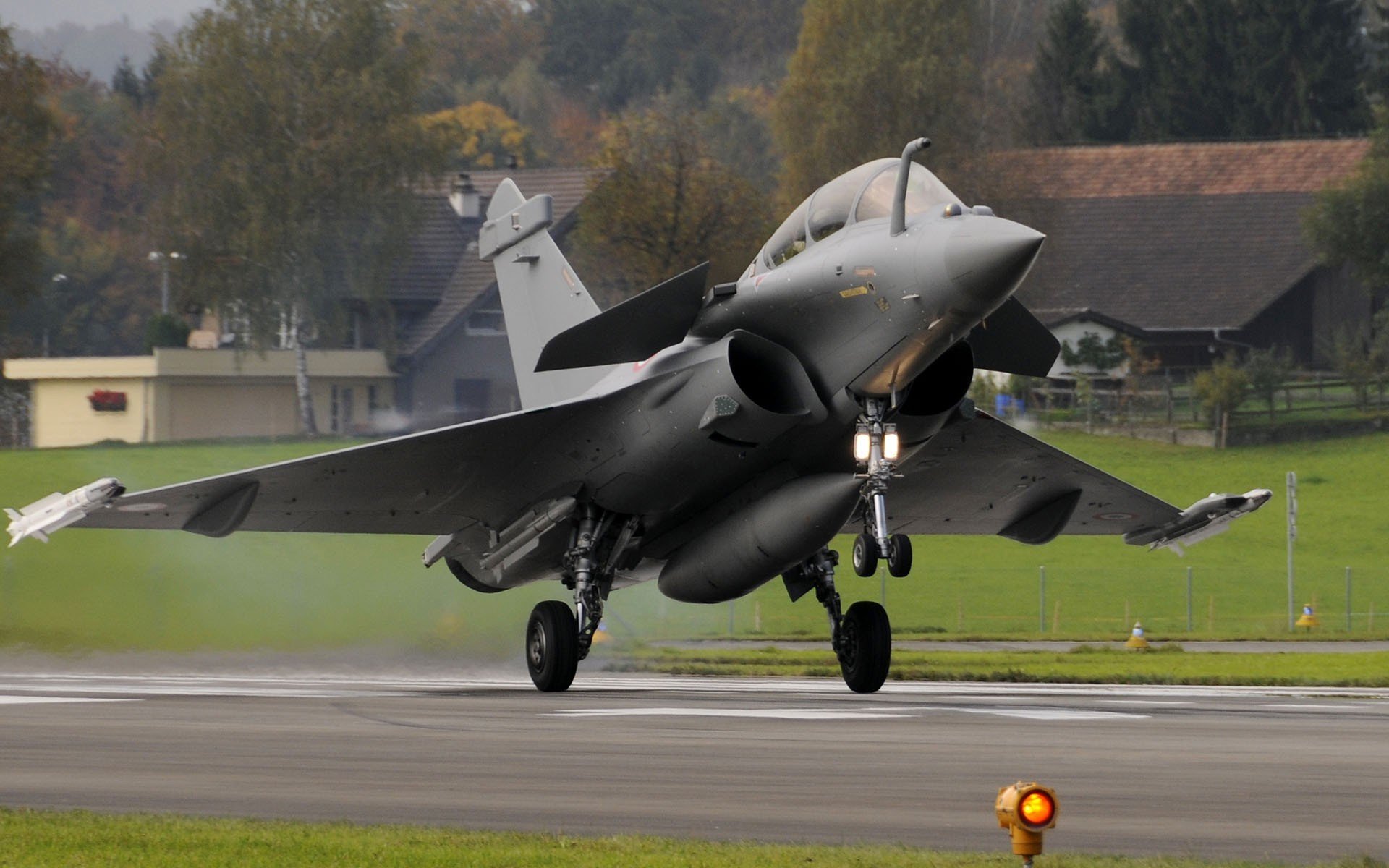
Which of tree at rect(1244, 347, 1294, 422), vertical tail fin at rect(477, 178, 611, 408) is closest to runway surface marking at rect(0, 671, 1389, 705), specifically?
vertical tail fin at rect(477, 178, 611, 408)

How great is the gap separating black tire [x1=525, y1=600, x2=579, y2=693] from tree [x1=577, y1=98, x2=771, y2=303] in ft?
108

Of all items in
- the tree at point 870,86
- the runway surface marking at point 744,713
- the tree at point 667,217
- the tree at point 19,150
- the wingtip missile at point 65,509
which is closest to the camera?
the runway surface marking at point 744,713

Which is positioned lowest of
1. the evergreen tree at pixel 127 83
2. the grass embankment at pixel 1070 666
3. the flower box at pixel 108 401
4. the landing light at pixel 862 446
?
the grass embankment at pixel 1070 666

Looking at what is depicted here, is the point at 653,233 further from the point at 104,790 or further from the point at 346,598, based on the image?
the point at 104,790

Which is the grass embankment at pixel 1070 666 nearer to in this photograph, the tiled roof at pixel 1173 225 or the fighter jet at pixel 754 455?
the fighter jet at pixel 754 455

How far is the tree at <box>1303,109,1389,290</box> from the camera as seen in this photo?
62.1m

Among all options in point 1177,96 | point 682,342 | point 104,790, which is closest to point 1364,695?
point 682,342

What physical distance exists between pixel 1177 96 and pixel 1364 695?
70.9 m

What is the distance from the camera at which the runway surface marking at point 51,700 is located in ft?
49.9

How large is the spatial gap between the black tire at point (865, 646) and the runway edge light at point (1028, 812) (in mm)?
10184

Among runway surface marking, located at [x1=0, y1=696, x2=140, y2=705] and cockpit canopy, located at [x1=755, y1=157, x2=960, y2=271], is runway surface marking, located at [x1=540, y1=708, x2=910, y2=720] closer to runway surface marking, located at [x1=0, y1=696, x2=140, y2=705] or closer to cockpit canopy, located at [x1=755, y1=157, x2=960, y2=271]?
cockpit canopy, located at [x1=755, y1=157, x2=960, y2=271]

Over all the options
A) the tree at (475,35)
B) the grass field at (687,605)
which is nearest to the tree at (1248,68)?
the grass field at (687,605)

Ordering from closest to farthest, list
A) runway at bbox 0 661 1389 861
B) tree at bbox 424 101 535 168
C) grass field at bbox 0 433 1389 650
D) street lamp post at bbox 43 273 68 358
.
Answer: runway at bbox 0 661 1389 861, grass field at bbox 0 433 1389 650, street lamp post at bbox 43 273 68 358, tree at bbox 424 101 535 168

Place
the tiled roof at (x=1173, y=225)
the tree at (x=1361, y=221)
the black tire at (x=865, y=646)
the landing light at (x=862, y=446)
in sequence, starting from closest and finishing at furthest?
the landing light at (x=862, y=446) → the black tire at (x=865, y=646) → the tree at (x=1361, y=221) → the tiled roof at (x=1173, y=225)
